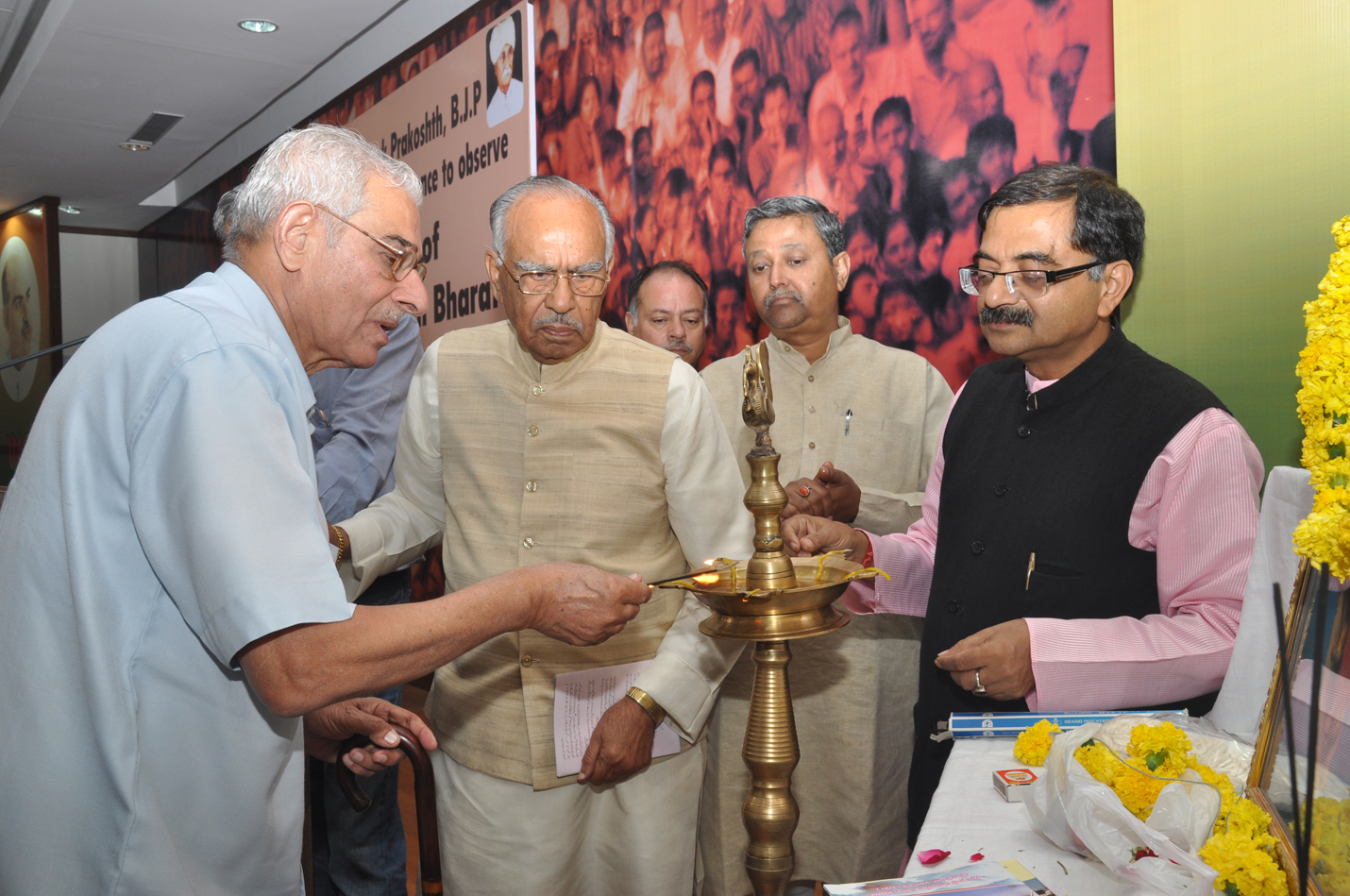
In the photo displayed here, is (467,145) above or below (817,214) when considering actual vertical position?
above

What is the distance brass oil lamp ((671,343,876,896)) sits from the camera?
1.21 meters

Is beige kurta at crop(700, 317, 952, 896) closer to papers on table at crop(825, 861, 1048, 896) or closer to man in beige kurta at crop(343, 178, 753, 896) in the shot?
man in beige kurta at crop(343, 178, 753, 896)

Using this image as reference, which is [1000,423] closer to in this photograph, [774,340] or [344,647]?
[774,340]

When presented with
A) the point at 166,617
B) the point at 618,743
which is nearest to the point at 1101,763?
the point at 618,743

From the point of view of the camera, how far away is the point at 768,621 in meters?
1.22

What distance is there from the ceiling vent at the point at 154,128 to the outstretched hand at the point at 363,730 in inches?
262

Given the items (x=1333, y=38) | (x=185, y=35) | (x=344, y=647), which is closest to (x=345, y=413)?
(x=344, y=647)

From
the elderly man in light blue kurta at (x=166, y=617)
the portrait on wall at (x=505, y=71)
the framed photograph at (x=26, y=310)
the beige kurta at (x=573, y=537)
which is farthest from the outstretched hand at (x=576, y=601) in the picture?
the framed photograph at (x=26, y=310)

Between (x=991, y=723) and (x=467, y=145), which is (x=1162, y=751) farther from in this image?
(x=467, y=145)

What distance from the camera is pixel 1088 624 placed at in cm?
156

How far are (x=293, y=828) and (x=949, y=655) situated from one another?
3.32ft

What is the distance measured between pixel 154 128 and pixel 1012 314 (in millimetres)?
7375

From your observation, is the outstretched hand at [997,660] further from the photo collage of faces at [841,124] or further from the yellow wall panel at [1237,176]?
the photo collage of faces at [841,124]

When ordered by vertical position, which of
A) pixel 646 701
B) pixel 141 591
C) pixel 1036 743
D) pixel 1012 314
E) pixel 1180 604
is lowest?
pixel 646 701
